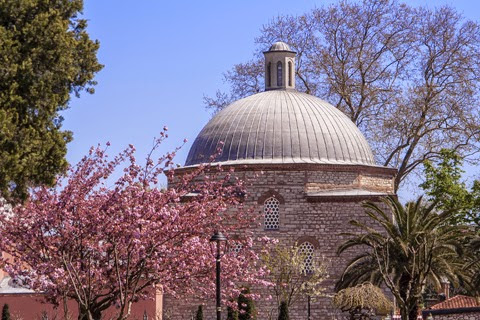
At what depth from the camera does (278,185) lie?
3309 centimetres

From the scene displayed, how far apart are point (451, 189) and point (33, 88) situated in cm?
2168

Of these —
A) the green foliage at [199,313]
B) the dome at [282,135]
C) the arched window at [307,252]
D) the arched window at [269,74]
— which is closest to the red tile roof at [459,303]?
the arched window at [307,252]

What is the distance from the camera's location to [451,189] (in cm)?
3703

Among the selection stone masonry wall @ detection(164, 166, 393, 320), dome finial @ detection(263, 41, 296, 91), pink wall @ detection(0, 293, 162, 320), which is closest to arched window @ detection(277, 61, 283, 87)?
dome finial @ detection(263, 41, 296, 91)

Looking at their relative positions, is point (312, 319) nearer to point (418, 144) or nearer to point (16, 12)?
point (418, 144)

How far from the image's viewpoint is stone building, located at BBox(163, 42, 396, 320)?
32.8m

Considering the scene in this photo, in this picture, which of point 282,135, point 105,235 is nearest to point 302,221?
point 282,135

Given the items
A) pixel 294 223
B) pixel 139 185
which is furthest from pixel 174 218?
pixel 294 223

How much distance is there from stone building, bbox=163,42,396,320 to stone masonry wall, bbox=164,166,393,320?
0.10 feet

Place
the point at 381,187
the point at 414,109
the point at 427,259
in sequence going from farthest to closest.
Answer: the point at 414,109 → the point at 381,187 → the point at 427,259

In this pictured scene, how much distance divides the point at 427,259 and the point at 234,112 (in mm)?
11614

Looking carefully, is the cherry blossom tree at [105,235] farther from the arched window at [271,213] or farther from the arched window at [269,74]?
the arched window at [269,74]

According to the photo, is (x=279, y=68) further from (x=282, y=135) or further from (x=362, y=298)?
(x=362, y=298)

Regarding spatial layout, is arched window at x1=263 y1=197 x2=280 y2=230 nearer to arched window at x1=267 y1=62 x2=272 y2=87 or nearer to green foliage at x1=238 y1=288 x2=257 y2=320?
green foliage at x1=238 y1=288 x2=257 y2=320
